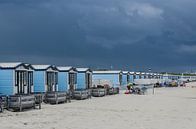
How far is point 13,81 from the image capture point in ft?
117

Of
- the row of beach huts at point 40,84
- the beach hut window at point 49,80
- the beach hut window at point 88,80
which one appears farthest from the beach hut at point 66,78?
the beach hut window at point 88,80

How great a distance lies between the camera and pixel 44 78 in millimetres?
44188

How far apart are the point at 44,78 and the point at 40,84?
1002 mm

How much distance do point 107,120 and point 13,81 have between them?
44.5ft

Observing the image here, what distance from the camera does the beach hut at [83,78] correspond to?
54.9 meters

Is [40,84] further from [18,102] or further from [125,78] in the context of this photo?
[125,78]

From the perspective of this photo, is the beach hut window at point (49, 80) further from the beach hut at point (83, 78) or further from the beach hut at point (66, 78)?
the beach hut at point (83, 78)

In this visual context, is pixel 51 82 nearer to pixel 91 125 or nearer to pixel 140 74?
pixel 91 125

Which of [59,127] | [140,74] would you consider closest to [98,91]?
[59,127]

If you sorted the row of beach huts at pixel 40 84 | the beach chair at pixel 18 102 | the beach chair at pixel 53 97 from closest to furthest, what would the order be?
the beach chair at pixel 18 102, the row of beach huts at pixel 40 84, the beach chair at pixel 53 97

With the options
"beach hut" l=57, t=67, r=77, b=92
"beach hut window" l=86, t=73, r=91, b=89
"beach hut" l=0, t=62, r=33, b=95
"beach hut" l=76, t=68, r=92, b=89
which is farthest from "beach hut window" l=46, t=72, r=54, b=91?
"beach hut window" l=86, t=73, r=91, b=89

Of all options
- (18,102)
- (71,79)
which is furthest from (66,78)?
(18,102)

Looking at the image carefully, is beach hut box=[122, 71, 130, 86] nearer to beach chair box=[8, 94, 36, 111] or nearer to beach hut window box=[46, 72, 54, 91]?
beach hut window box=[46, 72, 54, 91]

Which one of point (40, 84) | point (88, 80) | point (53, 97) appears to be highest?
point (88, 80)
